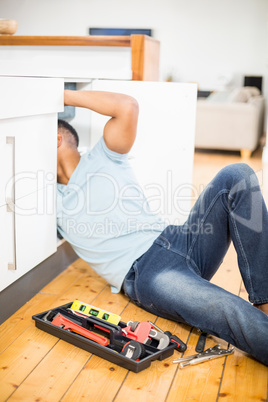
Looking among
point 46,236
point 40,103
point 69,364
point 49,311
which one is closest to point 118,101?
point 40,103

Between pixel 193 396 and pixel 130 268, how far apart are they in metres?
0.51

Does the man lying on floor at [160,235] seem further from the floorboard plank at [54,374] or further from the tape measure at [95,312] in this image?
the floorboard plank at [54,374]

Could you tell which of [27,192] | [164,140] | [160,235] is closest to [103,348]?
[160,235]

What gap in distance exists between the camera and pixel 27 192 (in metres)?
1.55

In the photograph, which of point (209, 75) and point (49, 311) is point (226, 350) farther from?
point (209, 75)

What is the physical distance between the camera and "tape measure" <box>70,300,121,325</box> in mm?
1434

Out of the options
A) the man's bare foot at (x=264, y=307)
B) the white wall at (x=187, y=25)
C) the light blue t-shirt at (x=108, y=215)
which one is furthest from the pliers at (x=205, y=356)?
the white wall at (x=187, y=25)

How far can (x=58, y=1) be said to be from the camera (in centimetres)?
830

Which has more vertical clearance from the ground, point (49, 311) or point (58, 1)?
point (58, 1)

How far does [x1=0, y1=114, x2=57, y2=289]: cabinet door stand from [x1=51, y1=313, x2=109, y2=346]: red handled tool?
8.0 inches

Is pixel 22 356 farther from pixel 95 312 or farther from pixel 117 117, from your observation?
pixel 117 117

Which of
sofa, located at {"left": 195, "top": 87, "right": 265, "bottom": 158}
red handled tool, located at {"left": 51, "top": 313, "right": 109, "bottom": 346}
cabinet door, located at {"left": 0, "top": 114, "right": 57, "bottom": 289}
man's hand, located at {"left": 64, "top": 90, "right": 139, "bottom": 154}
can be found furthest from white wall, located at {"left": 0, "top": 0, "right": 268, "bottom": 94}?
red handled tool, located at {"left": 51, "top": 313, "right": 109, "bottom": 346}

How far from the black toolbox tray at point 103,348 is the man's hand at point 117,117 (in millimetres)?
595

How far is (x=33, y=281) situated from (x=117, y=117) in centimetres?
66
